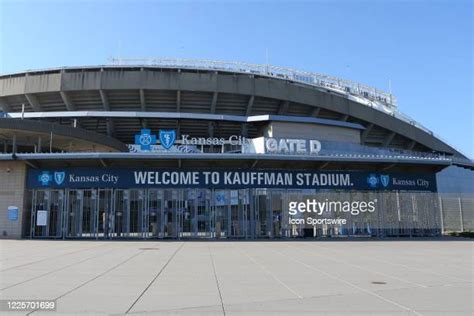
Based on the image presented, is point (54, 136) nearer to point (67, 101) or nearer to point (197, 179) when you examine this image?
point (197, 179)

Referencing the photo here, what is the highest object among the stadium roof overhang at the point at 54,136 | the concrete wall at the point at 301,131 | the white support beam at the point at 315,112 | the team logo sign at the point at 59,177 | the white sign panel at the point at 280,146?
the white support beam at the point at 315,112

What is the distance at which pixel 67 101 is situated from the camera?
176ft

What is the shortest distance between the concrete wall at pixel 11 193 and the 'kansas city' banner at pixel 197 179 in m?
0.54

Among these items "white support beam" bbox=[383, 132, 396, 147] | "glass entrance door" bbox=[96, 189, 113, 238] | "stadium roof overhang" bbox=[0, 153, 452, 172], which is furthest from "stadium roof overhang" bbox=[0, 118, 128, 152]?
"white support beam" bbox=[383, 132, 396, 147]

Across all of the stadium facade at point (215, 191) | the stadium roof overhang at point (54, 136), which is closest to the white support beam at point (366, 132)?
the stadium facade at point (215, 191)

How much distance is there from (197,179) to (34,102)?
36.5m

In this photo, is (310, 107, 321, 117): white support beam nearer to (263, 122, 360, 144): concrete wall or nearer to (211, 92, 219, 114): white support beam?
(211, 92, 219, 114): white support beam

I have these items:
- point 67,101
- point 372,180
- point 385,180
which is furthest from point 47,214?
point 67,101
